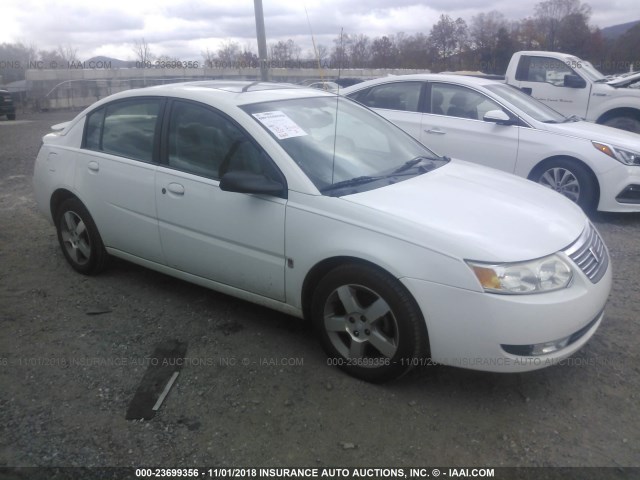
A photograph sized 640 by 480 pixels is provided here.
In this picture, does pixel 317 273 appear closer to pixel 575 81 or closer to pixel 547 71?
pixel 575 81

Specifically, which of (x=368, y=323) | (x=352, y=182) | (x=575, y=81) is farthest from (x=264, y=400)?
(x=575, y=81)

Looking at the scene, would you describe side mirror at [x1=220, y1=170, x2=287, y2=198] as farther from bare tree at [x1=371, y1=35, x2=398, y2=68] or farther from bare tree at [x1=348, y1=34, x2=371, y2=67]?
bare tree at [x1=371, y1=35, x2=398, y2=68]

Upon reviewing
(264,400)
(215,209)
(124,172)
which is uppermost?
(124,172)

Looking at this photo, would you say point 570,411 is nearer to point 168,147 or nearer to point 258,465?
point 258,465

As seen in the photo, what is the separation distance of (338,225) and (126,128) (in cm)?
209

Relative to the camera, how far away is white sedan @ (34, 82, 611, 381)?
2.79 metres

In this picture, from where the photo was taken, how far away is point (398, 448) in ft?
8.74

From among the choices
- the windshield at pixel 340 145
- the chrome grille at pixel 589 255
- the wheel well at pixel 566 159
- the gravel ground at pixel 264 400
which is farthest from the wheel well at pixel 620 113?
the chrome grille at pixel 589 255

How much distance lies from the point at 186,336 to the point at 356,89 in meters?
4.74

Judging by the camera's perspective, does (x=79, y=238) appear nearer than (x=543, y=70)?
Yes

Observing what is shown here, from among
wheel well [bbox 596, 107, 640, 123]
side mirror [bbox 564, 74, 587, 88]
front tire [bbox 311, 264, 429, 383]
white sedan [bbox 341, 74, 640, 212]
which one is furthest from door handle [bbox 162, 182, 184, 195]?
wheel well [bbox 596, 107, 640, 123]

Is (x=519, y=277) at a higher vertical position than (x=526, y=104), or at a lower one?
lower

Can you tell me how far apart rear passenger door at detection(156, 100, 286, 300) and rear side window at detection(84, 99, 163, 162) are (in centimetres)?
19

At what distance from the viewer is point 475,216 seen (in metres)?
3.06
